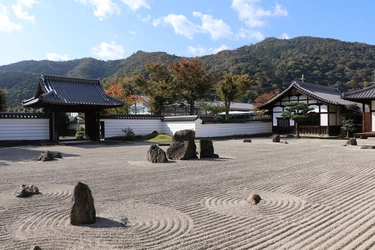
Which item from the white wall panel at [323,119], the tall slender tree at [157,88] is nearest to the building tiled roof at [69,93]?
the tall slender tree at [157,88]

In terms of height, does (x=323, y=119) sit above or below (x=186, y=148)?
above

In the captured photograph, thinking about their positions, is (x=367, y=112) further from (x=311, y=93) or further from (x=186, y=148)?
(x=186, y=148)

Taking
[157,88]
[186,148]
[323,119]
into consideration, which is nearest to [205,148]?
[186,148]

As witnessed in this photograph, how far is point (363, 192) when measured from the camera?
21.2ft

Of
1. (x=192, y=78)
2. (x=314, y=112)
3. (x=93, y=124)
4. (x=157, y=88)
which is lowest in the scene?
(x=93, y=124)

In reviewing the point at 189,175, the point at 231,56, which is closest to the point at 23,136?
the point at 189,175

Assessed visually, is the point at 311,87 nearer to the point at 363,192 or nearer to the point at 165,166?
the point at 165,166

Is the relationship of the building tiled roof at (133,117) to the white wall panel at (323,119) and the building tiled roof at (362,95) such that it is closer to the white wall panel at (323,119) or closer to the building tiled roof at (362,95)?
the white wall panel at (323,119)

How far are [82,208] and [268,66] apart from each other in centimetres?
6566

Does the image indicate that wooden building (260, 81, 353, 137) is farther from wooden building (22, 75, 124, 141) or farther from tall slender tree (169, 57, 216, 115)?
wooden building (22, 75, 124, 141)

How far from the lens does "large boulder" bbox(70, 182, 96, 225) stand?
4.49 m

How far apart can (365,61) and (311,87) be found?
43148 mm

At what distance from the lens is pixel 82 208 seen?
14.8 ft

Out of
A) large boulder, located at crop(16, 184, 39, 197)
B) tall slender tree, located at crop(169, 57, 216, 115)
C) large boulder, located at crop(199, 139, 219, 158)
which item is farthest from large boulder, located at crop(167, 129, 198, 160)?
tall slender tree, located at crop(169, 57, 216, 115)
